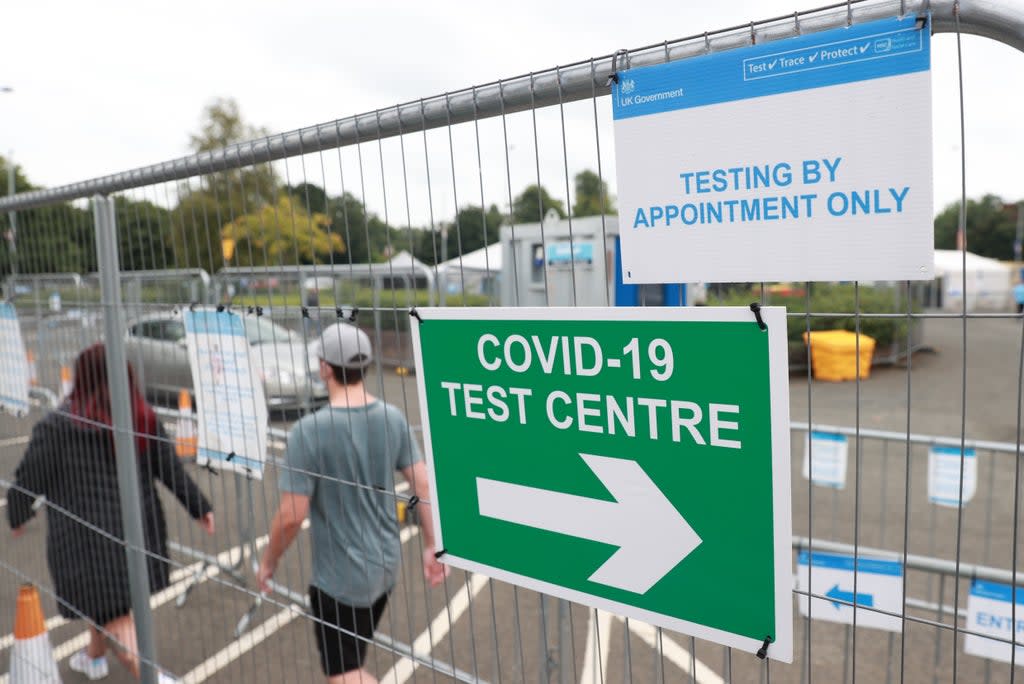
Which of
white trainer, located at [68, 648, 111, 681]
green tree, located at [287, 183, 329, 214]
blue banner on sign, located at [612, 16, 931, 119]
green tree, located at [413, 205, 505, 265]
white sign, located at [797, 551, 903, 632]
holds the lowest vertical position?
white trainer, located at [68, 648, 111, 681]

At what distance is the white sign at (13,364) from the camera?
367 centimetres

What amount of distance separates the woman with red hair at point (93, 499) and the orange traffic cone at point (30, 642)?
0.50ft

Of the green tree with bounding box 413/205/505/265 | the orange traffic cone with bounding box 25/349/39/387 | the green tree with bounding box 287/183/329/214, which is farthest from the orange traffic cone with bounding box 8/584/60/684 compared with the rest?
the green tree with bounding box 413/205/505/265

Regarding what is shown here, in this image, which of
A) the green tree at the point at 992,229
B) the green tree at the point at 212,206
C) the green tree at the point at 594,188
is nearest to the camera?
the green tree at the point at 594,188

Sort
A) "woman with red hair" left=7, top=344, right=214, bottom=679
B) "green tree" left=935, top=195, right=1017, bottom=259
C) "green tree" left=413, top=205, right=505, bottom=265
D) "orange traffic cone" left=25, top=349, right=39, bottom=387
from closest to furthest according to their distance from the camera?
"green tree" left=413, top=205, right=505, bottom=265, "woman with red hair" left=7, top=344, right=214, bottom=679, "orange traffic cone" left=25, top=349, right=39, bottom=387, "green tree" left=935, top=195, right=1017, bottom=259

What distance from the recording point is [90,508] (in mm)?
3396

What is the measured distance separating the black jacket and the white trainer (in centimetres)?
52

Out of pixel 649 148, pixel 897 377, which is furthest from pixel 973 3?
pixel 897 377

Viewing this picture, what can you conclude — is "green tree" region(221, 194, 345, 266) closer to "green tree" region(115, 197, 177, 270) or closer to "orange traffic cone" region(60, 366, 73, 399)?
"green tree" region(115, 197, 177, 270)

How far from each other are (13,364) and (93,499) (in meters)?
0.88

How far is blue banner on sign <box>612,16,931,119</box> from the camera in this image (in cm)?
106

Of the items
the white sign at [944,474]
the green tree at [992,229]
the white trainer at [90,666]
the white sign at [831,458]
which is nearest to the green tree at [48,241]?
the white trainer at [90,666]

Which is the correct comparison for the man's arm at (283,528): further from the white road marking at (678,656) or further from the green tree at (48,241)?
the white road marking at (678,656)

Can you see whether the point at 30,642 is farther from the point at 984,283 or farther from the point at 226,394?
the point at 984,283
